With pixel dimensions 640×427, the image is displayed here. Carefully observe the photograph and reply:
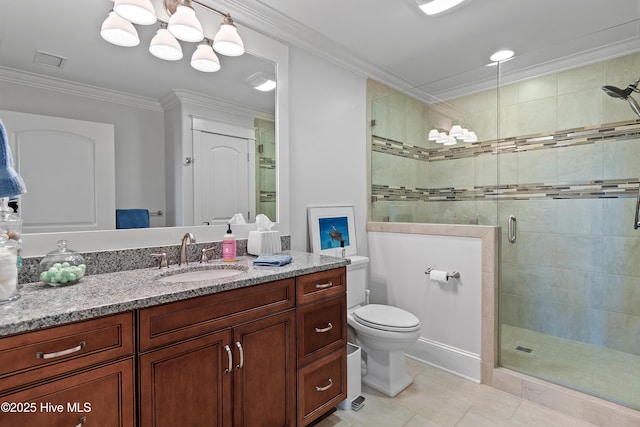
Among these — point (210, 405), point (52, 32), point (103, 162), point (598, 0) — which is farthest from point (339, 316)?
point (598, 0)

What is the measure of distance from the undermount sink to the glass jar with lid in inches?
14.2

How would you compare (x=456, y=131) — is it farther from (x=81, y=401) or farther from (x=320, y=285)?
(x=81, y=401)

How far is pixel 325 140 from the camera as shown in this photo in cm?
262

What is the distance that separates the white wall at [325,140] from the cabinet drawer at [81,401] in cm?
148

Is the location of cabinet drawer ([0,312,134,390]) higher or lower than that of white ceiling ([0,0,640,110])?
lower

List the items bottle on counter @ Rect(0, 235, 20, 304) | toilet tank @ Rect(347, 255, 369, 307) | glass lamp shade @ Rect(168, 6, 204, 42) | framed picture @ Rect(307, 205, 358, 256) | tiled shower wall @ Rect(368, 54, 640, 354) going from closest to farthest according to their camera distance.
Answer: bottle on counter @ Rect(0, 235, 20, 304), glass lamp shade @ Rect(168, 6, 204, 42), tiled shower wall @ Rect(368, 54, 640, 354), toilet tank @ Rect(347, 255, 369, 307), framed picture @ Rect(307, 205, 358, 256)

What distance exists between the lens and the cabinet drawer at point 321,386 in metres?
1.62

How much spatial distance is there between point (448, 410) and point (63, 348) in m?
1.97

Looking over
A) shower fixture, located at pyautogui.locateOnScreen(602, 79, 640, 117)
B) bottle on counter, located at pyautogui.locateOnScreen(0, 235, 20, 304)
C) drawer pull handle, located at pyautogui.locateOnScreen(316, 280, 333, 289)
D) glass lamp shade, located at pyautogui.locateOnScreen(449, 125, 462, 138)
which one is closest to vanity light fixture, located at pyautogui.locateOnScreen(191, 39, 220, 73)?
bottle on counter, located at pyautogui.locateOnScreen(0, 235, 20, 304)

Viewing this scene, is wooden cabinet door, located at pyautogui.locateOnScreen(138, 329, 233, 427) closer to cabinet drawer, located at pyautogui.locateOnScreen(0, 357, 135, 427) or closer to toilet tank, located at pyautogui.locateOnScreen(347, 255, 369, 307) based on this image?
cabinet drawer, located at pyautogui.locateOnScreen(0, 357, 135, 427)

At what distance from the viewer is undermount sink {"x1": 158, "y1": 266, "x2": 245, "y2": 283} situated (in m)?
1.61

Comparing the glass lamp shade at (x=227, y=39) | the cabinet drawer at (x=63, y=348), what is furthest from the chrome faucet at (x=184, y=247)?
the glass lamp shade at (x=227, y=39)

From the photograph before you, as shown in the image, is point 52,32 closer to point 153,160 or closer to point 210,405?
point 153,160

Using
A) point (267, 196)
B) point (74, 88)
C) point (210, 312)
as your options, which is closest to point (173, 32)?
point (74, 88)
